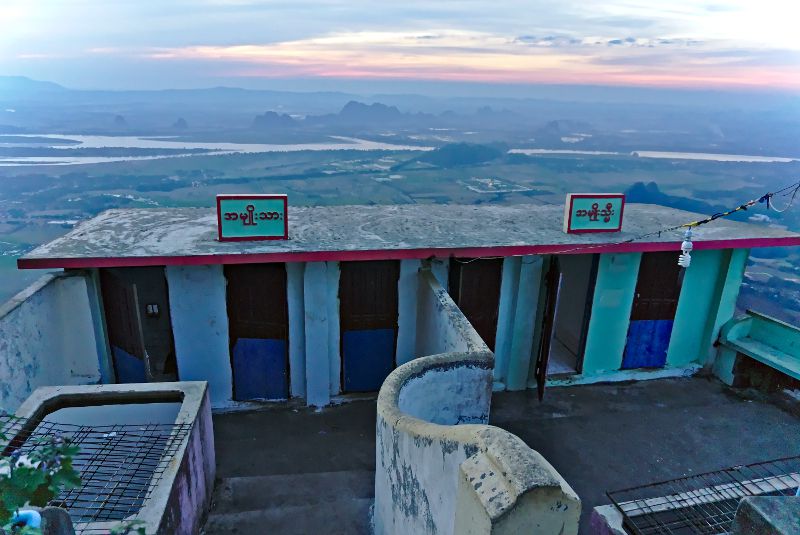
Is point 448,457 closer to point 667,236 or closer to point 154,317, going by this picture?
point 154,317

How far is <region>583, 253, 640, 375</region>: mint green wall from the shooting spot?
37.4 ft

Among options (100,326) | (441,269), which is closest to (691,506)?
(441,269)

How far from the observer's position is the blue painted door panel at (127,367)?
1009cm

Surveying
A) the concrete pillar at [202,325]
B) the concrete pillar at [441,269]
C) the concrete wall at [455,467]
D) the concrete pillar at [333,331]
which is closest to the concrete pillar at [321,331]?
the concrete pillar at [333,331]

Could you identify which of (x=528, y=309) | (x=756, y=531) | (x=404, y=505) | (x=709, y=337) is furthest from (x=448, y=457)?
(x=709, y=337)

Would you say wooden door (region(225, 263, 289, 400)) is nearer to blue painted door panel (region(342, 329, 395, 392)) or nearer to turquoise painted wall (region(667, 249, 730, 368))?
blue painted door panel (region(342, 329, 395, 392))

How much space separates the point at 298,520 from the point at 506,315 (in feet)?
18.3

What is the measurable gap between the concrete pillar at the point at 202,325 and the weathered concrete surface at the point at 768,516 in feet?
27.1

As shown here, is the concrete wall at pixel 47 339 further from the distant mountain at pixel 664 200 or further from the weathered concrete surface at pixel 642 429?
the distant mountain at pixel 664 200

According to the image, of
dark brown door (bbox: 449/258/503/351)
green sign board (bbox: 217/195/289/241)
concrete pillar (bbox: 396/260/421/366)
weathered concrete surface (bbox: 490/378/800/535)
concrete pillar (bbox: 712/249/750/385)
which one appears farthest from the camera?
concrete pillar (bbox: 712/249/750/385)

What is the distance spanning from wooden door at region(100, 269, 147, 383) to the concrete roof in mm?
736

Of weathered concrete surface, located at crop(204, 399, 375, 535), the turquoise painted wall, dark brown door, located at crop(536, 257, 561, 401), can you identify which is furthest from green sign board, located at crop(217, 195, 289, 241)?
the turquoise painted wall

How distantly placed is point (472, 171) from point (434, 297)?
6637 inches

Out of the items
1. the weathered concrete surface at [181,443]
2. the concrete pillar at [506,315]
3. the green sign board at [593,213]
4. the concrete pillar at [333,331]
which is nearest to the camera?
the weathered concrete surface at [181,443]
